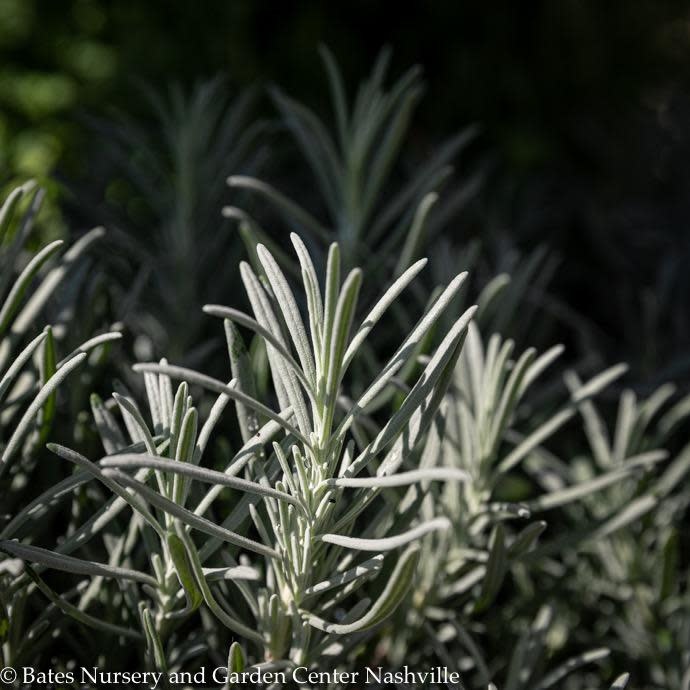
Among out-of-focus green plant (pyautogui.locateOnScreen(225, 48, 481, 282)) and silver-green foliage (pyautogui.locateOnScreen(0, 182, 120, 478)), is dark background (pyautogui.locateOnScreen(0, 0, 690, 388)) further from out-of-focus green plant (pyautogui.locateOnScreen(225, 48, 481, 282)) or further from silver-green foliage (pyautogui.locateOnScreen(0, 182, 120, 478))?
silver-green foliage (pyautogui.locateOnScreen(0, 182, 120, 478))

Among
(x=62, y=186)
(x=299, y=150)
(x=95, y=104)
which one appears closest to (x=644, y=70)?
(x=299, y=150)

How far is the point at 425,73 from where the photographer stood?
1.36m

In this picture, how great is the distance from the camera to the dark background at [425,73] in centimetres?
127

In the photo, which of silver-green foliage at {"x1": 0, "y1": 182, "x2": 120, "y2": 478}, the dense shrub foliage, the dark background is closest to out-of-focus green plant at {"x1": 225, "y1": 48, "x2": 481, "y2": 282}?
the dense shrub foliage

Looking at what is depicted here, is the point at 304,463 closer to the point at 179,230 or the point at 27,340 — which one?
the point at 27,340

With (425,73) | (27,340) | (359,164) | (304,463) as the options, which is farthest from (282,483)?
(425,73)

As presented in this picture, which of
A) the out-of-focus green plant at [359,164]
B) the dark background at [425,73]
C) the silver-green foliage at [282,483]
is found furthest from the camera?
the dark background at [425,73]

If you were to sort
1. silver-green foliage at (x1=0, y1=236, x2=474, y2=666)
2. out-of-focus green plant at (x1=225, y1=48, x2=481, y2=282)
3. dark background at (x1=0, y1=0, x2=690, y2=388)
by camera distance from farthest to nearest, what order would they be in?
dark background at (x1=0, y1=0, x2=690, y2=388), out-of-focus green plant at (x1=225, y1=48, x2=481, y2=282), silver-green foliage at (x1=0, y1=236, x2=474, y2=666)

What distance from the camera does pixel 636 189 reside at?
1.28 metres

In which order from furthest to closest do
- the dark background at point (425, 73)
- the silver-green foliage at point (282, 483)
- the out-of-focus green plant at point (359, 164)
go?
the dark background at point (425, 73) < the out-of-focus green plant at point (359, 164) < the silver-green foliage at point (282, 483)

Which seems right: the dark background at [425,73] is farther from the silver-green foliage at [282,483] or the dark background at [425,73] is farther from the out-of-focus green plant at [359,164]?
the silver-green foliage at [282,483]

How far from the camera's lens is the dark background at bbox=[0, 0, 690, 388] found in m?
1.27

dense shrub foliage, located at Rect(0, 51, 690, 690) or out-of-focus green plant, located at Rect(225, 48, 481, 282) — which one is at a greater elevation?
out-of-focus green plant, located at Rect(225, 48, 481, 282)

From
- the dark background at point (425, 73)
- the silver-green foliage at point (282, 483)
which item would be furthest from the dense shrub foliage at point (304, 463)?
the dark background at point (425, 73)
